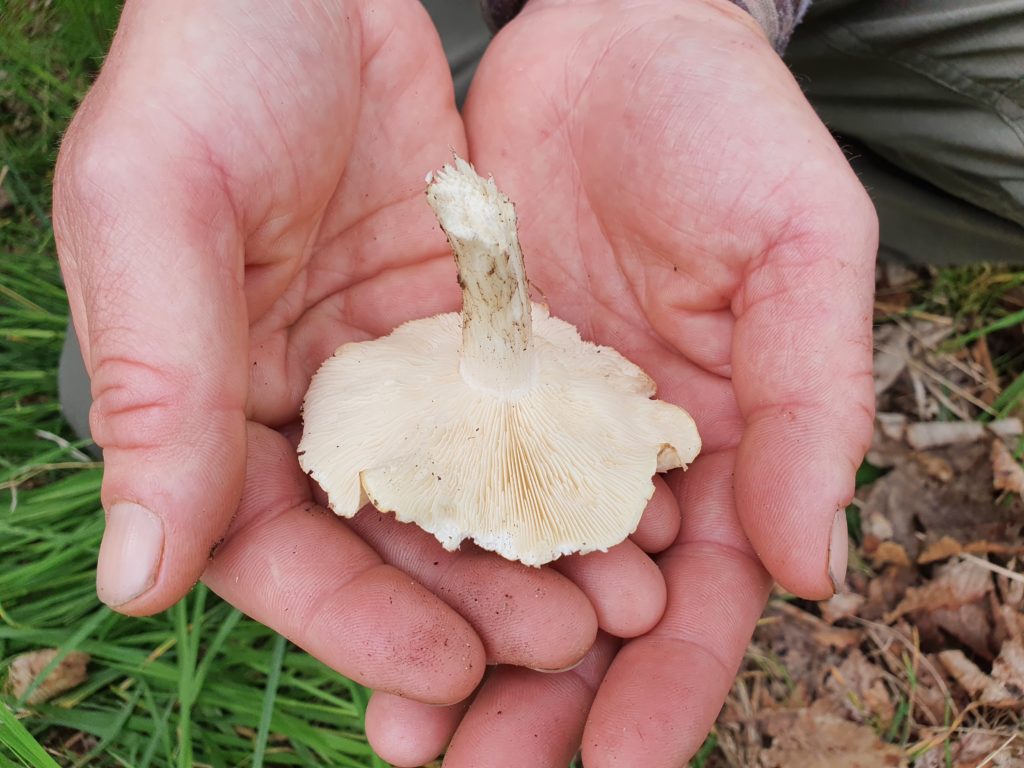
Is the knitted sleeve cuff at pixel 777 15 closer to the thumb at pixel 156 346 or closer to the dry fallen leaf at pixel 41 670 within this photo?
the thumb at pixel 156 346

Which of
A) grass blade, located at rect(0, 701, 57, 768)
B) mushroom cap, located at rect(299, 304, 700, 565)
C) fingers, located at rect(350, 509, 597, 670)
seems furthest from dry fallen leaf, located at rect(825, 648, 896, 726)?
grass blade, located at rect(0, 701, 57, 768)

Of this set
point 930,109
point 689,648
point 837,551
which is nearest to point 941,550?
point 837,551

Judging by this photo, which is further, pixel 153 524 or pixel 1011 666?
pixel 1011 666

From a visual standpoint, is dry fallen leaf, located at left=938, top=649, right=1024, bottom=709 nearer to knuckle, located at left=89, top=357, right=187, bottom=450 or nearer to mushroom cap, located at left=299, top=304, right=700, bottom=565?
mushroom cap, located at left=299, top=304, right=700, bottom=565

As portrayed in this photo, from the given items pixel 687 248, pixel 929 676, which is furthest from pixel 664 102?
pixel 929 676

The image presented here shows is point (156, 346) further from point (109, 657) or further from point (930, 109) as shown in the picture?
point (930, 109)

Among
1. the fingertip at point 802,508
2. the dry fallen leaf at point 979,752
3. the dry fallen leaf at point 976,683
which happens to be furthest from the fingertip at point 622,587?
the dry fallen leaf at point 976,683

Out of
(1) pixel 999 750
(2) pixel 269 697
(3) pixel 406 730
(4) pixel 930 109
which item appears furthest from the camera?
(4) pixel 930 109
